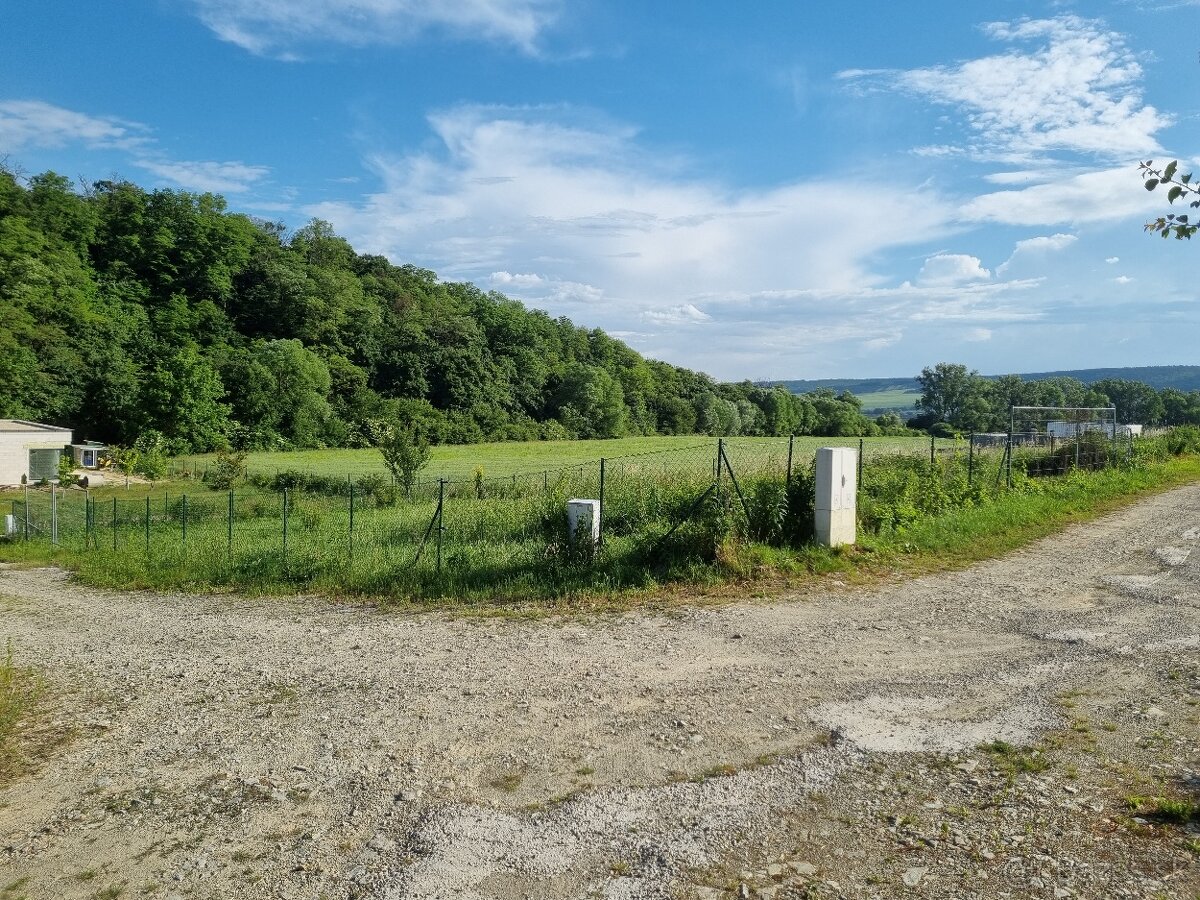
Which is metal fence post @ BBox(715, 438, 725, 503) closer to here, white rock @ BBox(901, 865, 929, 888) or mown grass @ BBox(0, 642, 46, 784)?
white rock @ BBox(901, 865, 929, 888)

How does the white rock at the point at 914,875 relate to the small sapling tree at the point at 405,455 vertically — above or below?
below

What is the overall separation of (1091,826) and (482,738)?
3.96 meters

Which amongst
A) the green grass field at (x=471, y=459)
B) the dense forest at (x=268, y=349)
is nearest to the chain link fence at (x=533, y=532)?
the green grass field at (x=471, y=459)

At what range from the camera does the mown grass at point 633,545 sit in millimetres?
10938

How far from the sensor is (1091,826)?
438cm

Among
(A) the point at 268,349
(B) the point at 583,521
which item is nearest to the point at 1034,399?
(B) the point at 583,521

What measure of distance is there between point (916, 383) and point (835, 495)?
81572 millimetres

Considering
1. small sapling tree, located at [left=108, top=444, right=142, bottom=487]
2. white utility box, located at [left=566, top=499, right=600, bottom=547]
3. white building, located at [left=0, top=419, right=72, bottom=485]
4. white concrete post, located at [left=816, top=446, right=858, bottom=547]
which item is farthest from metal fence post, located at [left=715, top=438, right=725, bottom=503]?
white building, located at [left=0, top=419, right=72, bottom=485]

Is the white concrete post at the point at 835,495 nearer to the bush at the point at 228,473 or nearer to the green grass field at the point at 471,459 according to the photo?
the green grass field at the point at 471,459

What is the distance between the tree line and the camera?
140 feet

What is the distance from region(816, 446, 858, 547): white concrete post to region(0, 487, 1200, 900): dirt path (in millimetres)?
2246

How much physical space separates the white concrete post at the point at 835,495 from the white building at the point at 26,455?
127ft

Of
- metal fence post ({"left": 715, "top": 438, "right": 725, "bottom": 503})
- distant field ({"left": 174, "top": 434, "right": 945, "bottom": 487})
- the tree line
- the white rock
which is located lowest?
distant field ({"left": 174, "top": 434, "right": 945, "bottom": 487})

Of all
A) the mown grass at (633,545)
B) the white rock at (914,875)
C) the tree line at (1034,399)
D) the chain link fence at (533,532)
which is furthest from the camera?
the tree line at (1034,399)
